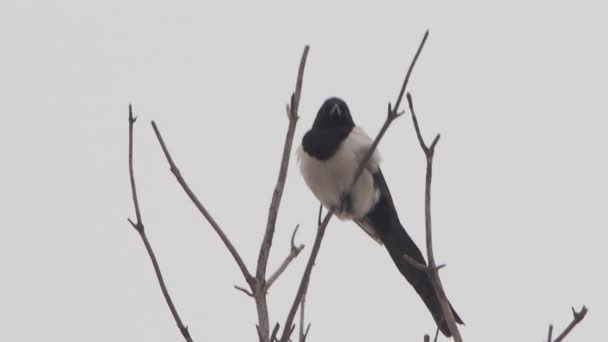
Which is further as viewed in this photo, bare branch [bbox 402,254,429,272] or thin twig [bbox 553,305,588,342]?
bare branch [bbox 402,254,429,272]

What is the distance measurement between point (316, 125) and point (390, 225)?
0.83 meters

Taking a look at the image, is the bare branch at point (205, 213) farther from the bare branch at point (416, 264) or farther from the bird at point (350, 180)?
the bird at point (350, 180)

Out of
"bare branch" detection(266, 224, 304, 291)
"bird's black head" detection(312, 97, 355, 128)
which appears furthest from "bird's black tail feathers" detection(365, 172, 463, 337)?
"bare branch" detection(266, 224, 304, 291)

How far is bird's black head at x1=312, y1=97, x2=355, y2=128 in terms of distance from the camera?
5770 millimetres

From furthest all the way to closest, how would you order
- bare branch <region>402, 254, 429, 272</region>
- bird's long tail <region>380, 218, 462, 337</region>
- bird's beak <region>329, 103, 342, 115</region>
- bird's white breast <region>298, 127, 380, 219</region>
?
1. bird's beak <region>329, 103, 342, 115</region>
2. bird's white breast <region>298, 127, 380, 219</region>
3. bird's long tail <region>380, 218, 462, 337</region>
4. bare branch <region>402, 254, 429, 272</region>

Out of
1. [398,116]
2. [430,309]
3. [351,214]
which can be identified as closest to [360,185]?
[351,214]

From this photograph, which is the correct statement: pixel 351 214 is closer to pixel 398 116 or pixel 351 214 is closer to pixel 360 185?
pixel 360 185

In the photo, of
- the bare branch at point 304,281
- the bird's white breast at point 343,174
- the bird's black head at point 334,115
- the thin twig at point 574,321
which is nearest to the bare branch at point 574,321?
the thin twig at point 574,321

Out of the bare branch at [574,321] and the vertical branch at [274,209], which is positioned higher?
the vertical branch at [274,209]

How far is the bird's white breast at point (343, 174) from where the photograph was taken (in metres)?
5.46

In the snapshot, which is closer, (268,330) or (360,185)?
(268,330)

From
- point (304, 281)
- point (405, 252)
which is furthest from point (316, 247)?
point (405, 252)

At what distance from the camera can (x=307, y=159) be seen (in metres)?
5.64

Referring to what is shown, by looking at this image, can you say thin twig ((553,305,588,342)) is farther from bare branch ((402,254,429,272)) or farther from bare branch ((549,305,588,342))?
bare branch ((402,254,429,272))
